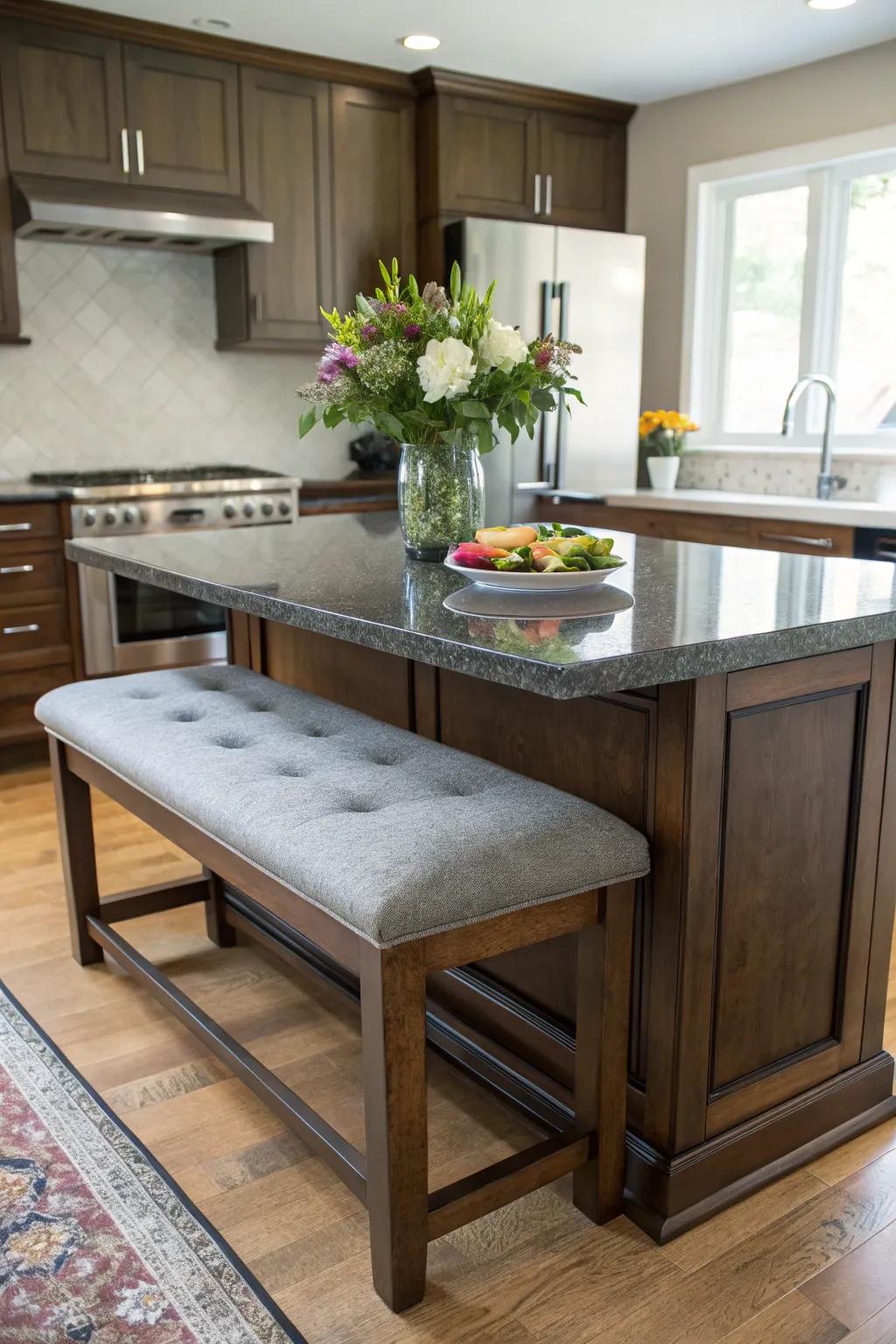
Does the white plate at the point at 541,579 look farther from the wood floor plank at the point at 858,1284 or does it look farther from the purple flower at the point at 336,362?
the wood floor plank at the point at 858,1284

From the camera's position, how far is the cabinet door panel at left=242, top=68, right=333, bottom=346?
164 inches

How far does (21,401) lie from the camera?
4133 mm

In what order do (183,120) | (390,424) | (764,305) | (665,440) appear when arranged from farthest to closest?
(665,440) < (764,305) < (183,120) < (390,424)

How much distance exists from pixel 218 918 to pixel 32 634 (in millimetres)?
1622

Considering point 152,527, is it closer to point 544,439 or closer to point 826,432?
point 544,439

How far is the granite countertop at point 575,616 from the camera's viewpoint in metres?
1.28

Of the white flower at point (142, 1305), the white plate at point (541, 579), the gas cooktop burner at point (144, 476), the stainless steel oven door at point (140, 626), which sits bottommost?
the white flower at point (142, 1305)

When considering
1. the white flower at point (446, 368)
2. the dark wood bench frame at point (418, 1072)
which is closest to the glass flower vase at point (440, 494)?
the white flower at point (446, 368)

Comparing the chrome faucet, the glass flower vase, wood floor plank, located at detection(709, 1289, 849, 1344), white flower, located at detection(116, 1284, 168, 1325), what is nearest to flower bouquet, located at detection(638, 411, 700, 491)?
the chrome faucet

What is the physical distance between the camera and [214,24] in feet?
12.7

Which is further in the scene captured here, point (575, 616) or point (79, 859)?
point (79, 859)

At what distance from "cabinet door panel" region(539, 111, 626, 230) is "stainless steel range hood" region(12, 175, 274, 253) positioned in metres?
1.29

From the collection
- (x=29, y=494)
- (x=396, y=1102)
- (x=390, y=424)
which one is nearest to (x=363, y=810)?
(x=396, y=1102)

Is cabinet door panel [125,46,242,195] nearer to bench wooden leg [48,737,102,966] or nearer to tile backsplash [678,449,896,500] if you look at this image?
tile backsplash [678,449,896,500]
